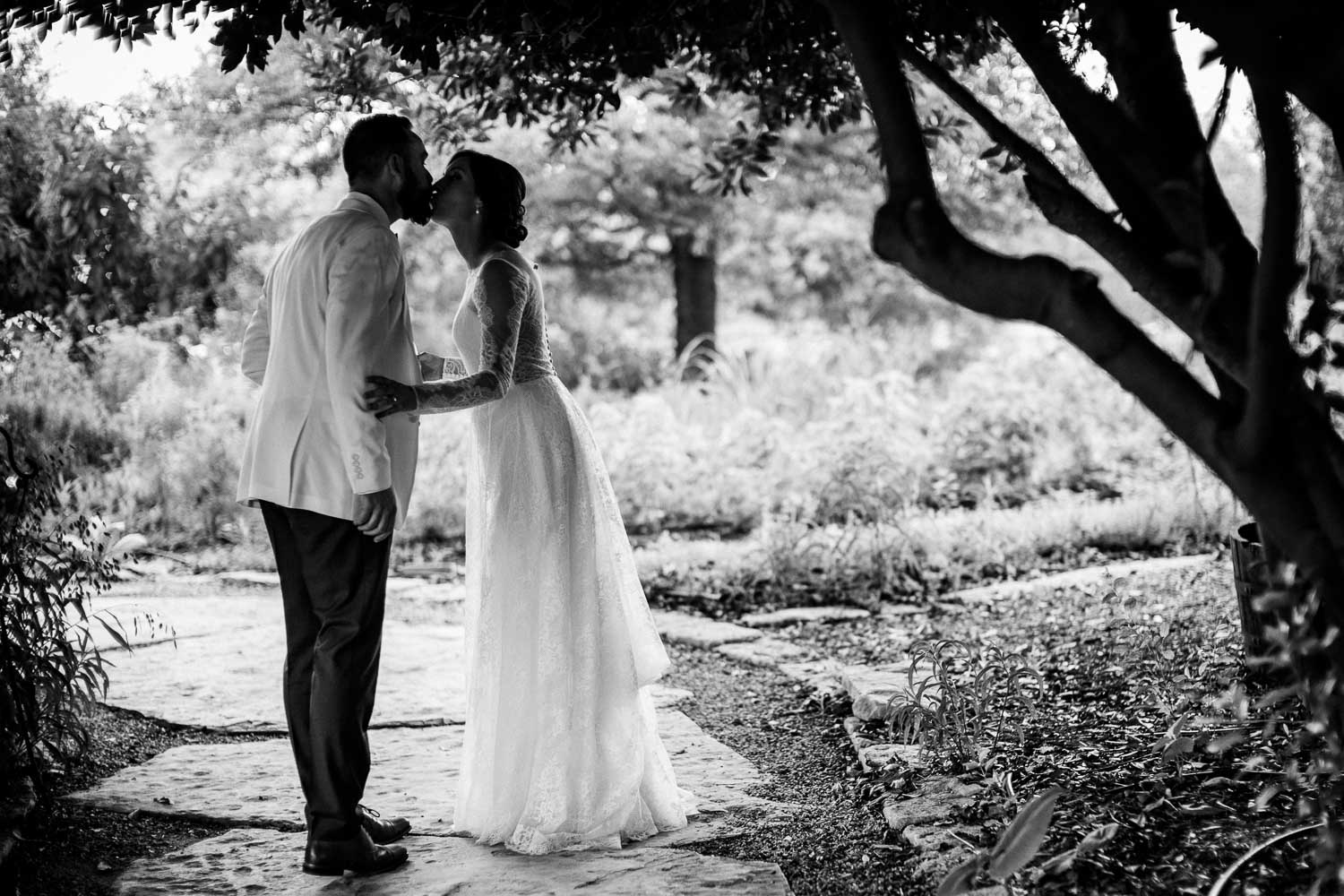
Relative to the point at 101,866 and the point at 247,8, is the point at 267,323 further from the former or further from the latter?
the point at 101,866

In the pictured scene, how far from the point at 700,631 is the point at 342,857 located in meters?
→ 3.09

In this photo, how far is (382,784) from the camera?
12.8 feet

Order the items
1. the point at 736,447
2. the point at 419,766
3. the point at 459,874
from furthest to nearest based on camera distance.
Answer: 1. the point at 736,447
2. the point at 419,766
3. the point at 459,874

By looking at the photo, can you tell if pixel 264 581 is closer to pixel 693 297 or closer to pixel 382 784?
pixel 382 784

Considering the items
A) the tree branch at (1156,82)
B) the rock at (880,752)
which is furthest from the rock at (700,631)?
the tree branch at (1156,82)

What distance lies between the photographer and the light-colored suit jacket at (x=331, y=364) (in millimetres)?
2990

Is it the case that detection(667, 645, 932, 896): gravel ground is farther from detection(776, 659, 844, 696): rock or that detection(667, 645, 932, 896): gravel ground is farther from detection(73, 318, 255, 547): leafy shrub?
detection(73, 318, 255, 547): leafy shrub

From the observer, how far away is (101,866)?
3236 mm

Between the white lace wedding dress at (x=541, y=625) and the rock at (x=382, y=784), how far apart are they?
0.18 metres

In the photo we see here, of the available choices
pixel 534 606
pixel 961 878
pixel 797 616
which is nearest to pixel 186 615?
pixel 797 616

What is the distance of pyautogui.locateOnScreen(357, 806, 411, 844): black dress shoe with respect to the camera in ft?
10.9

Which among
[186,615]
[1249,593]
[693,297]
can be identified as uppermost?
[693,297]

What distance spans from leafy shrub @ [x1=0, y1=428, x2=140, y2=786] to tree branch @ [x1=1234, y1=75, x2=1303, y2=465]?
10.1ft

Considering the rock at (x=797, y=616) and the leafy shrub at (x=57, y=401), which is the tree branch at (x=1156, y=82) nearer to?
the rock at (x=797, y=616)
